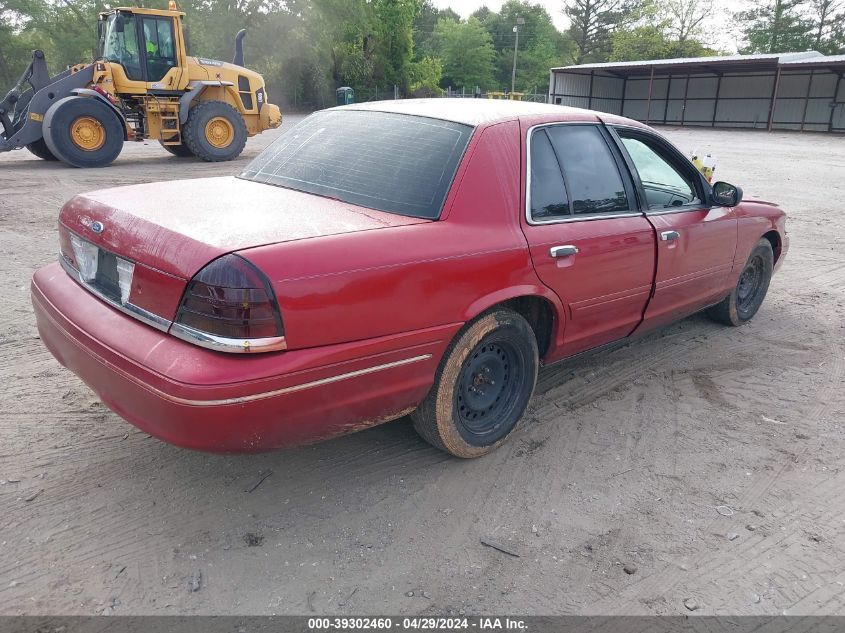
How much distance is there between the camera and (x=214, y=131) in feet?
48.3

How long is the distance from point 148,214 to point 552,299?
6.23 feet

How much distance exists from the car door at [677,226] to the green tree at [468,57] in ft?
215

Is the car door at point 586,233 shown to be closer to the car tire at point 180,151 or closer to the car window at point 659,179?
the car window at point 659,179

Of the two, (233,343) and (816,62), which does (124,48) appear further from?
(816,62)

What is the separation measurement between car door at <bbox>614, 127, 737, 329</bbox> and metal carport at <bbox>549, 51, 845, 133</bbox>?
3084 cm

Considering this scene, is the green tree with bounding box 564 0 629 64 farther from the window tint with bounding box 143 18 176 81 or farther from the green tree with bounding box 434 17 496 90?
the window tint with bounding box 143 18 176 81

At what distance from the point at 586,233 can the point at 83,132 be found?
12.9 metres

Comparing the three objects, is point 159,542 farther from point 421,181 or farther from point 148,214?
point 421,181

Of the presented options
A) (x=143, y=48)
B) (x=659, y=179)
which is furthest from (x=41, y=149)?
(x=659, y=179)

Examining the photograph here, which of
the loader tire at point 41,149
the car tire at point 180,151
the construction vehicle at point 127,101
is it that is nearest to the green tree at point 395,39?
the car tire at point 180,151

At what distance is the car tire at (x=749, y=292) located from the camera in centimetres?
508

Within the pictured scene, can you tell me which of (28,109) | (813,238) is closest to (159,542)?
(813,238)

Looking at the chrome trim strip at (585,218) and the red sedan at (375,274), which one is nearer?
the red sedan at (375,274)

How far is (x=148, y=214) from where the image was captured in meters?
2.71
